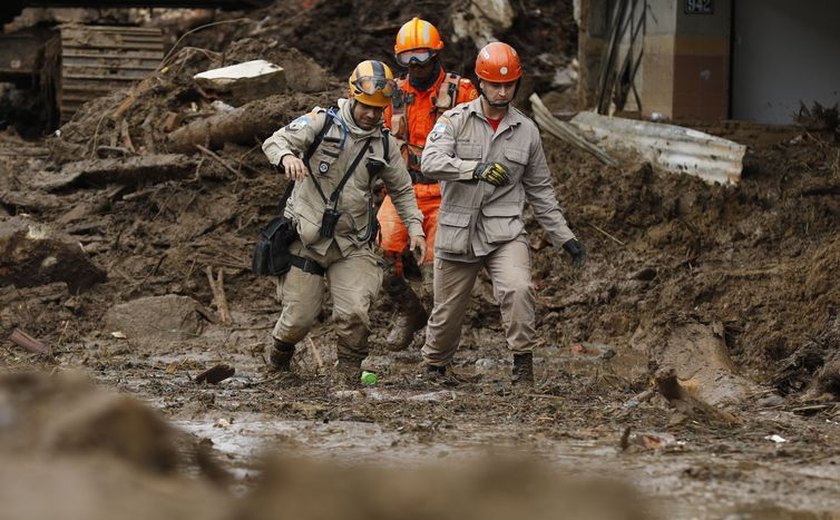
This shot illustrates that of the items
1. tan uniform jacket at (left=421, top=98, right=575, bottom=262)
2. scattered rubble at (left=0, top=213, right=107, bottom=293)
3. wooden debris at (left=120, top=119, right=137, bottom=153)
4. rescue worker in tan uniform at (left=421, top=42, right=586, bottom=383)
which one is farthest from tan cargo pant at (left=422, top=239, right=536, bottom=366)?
wooden debris at (left=120, top=119, right=137, bottom=153)

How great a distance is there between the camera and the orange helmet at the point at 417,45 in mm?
9727

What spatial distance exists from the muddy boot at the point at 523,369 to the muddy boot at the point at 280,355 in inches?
58.5

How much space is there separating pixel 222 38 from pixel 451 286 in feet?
44.4

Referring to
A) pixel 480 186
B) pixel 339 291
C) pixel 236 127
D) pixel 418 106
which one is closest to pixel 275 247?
pixel 339 291

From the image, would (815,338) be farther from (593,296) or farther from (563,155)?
(563,155)

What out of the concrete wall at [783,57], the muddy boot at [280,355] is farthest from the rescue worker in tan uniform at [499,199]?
the concrete wall at [783,57]

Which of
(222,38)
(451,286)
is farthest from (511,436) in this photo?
(222,38)

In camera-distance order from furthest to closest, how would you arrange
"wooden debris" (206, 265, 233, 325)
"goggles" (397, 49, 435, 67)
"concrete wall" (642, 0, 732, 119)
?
"concrete wall" (642, 0, 732, 119)
"wooden debris" (206, 265, 233, 325)
"goggles" (397, 49, 435, 67)

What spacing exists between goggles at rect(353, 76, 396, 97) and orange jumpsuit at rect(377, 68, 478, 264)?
1182 mm

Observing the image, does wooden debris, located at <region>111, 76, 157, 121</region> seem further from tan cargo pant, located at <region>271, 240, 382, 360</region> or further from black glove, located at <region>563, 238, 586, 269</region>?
black glove, located at <region>563, 238, 586, 269</region>

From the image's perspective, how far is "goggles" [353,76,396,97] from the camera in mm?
8586

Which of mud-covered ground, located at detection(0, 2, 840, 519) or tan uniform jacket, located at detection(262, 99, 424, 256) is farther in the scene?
tan uniform jacket, located at detection(262, 99, 424, 256)

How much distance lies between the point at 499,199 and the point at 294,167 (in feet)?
4.69

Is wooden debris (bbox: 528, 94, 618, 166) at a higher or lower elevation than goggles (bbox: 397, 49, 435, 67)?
lower
